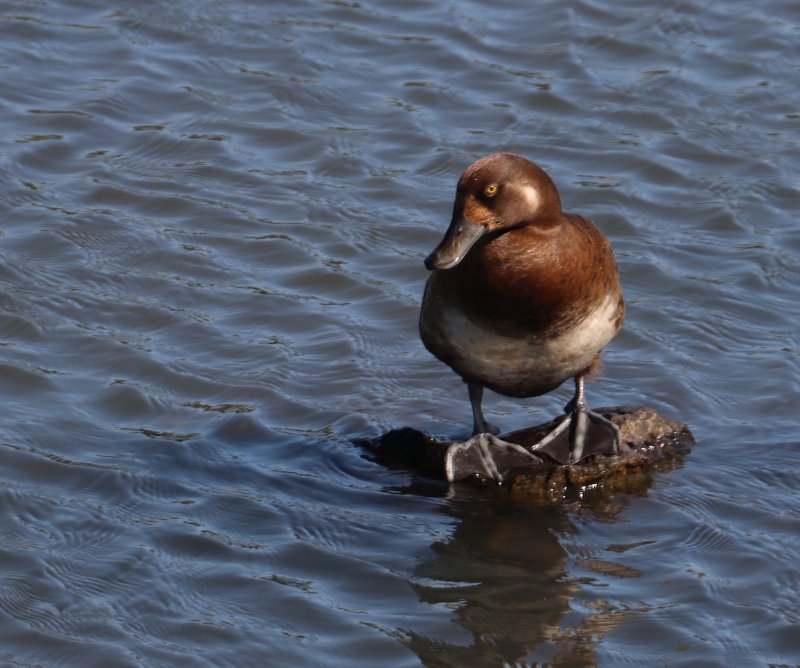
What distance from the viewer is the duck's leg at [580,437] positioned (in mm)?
6055

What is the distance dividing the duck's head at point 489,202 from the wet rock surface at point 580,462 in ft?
3.22

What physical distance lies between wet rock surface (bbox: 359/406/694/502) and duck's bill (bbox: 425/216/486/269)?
96 cm

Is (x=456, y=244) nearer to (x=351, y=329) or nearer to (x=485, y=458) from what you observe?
(x=485, y=458)

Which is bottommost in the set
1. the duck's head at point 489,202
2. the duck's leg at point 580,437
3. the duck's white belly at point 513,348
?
the duck's leg at point 580,437

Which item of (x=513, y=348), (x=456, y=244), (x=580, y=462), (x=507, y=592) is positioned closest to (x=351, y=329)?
(x=580, y=462)

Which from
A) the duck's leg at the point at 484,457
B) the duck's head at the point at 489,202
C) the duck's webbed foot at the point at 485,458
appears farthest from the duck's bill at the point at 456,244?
the duck's webbed foot at the point at 485,458

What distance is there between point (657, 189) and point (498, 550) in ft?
11.8

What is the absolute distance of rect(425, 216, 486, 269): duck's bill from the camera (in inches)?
214

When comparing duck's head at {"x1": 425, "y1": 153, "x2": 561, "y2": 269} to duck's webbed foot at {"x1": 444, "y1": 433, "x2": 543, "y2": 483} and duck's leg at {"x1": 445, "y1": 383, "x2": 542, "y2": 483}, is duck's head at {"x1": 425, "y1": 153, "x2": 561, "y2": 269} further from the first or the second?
duck's webbed foot at {"x1": 444, "y1": 433, "x2": 543, "y2": 483}

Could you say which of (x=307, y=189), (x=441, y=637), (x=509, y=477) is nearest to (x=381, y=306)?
(x=307, y=189)

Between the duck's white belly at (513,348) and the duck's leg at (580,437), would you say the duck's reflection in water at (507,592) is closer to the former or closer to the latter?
the duck's leg at (580,437)

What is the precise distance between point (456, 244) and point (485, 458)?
0.94m

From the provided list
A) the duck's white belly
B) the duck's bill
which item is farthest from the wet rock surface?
the duck's bill

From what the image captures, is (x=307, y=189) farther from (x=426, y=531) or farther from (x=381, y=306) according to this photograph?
(x=426, y=531)
